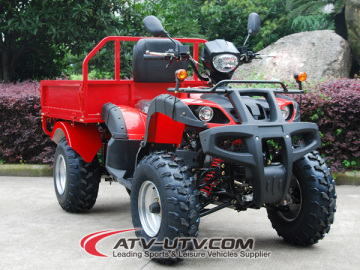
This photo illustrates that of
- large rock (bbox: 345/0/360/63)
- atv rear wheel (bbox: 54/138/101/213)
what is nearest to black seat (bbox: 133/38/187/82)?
atv rear wheel (bbox: 54/138/101/213)

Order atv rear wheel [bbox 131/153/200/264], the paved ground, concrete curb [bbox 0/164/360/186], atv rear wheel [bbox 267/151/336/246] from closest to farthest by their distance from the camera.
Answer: atv rear wheel [bbox 131/153/200/264] < the paved ground < atv rear wheel [bbox 267/151/336/246] < concrete curb [bbox 0/164/360/186]

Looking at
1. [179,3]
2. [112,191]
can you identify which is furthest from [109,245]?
[179,3]

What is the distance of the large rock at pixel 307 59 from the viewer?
11.3 m

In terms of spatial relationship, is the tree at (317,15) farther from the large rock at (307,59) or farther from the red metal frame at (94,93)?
the red metal frame at (94,93)

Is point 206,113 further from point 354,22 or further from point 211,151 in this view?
point 354,22

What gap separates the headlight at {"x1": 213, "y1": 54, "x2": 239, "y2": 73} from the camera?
4.85 meters

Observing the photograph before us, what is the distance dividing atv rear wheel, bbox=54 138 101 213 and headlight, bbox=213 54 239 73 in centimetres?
205

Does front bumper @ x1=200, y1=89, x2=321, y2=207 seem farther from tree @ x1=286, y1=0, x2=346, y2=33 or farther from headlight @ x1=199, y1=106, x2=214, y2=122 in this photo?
tree @ x1=286, y1=0, x2=346, y2=33

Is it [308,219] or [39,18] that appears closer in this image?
[308,219]

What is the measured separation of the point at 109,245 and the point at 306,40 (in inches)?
326

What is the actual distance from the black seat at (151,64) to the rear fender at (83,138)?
76cm

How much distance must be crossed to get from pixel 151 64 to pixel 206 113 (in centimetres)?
189

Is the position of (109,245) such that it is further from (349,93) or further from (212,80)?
(349,93)

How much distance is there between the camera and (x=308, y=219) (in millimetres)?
4738
